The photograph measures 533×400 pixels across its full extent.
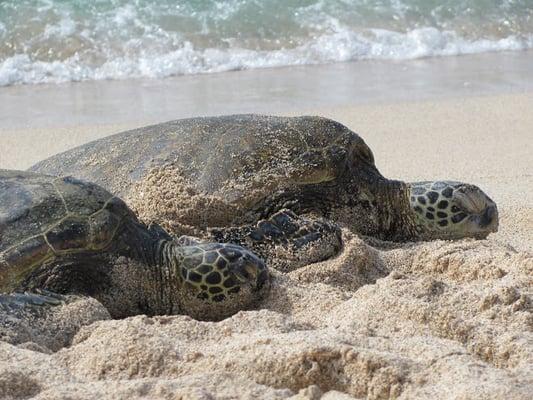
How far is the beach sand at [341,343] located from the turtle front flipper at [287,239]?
7cm

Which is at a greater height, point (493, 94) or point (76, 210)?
point (76, 210)

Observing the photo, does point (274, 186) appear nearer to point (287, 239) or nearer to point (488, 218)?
point (287, 239)

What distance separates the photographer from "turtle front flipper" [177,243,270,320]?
128 inches

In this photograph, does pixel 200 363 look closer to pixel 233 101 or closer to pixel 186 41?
pixel 233 101

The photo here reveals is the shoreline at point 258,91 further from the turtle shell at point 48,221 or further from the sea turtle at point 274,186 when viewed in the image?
the turtle shell at point 48,221

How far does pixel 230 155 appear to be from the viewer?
416 cm

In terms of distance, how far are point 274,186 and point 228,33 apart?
22.8 feet

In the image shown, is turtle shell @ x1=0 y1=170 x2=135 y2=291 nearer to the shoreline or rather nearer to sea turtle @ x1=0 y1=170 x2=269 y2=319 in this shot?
sea turtle @ x1=0 y1=170 x2=269 y2=319

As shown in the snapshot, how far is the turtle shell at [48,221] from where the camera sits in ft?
10.1

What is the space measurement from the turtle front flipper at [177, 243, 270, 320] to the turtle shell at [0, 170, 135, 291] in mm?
292

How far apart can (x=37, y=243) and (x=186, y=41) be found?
25.1 feet

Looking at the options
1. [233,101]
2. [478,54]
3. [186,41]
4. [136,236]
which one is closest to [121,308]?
[136,236]

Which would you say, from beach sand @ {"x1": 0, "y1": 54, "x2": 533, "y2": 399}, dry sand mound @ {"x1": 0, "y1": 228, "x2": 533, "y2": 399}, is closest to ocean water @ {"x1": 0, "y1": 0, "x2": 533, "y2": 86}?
beach sand @ {"x1": 0, "y1": 54, "x2": 533, "y2": 399}

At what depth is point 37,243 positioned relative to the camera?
10.1 ft
